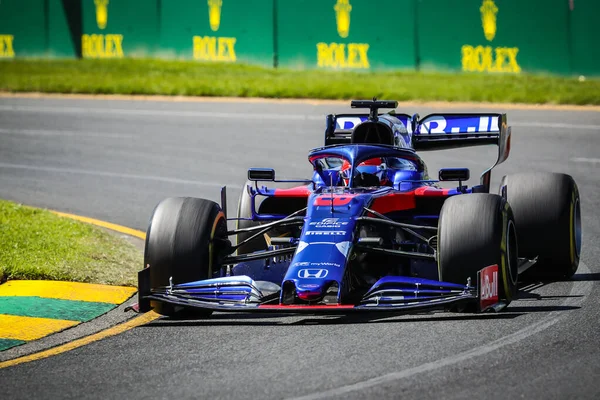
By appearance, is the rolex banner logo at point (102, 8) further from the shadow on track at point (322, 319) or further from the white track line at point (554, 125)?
the shadow on track at point (322, 319)

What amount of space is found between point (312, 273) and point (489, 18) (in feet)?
61.8

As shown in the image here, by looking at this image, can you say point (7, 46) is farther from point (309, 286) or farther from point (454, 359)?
point (454, 359)

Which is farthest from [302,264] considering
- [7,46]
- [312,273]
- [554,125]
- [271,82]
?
[7,46]

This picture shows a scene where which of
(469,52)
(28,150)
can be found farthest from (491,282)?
(469,52)

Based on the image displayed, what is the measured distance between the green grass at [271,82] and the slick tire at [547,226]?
1306 cm

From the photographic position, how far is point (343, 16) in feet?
87.9

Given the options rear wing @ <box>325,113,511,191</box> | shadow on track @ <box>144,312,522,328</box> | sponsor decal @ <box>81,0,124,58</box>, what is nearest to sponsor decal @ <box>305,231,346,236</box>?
shadow on track @ <box>144,312,522,328</box>

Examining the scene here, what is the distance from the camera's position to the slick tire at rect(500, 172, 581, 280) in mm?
9492

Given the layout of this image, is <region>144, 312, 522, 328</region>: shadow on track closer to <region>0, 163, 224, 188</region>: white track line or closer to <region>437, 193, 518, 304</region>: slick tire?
<region>437, 193, 518, 304</region>: slick tire

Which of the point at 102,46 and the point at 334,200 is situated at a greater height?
the point at 102,46

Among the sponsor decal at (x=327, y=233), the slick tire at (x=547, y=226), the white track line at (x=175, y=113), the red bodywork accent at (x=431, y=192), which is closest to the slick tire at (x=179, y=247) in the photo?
the sponsor decal at (x=327, y=233)

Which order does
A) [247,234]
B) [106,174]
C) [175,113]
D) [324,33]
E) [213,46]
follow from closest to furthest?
[247,234] → [106,174] → [175,113] → [324,33] → [213,46]

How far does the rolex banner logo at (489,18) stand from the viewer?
83.7 ft

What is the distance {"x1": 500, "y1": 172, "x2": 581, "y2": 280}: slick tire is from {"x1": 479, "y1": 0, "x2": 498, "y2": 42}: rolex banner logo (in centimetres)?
1639
